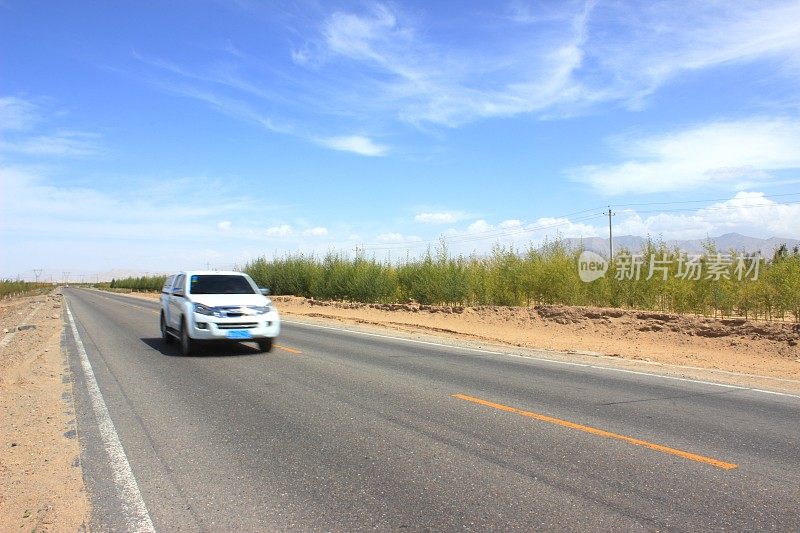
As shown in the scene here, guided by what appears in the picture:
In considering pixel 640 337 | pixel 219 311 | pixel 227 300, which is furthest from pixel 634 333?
pixel 219 311

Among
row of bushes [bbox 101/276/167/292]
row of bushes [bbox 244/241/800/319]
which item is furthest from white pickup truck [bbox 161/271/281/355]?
row of bushes [bbox 101/276/167/292]

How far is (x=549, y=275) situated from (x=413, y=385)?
15.7 metres

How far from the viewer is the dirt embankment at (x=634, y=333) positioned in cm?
1459

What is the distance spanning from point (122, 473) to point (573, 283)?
2026cm

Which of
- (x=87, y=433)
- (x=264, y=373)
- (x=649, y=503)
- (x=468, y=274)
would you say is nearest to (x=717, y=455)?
(x=649, y=503)

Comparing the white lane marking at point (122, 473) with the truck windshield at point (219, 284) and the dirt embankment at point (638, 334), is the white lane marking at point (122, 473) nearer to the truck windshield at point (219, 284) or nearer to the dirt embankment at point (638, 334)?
the truck windshield at point (219, 284)

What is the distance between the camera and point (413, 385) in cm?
991

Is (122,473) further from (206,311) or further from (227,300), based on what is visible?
(227,300)

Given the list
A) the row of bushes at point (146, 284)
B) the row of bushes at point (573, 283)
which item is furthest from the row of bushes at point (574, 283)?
the row of bushes at point (146, 284)

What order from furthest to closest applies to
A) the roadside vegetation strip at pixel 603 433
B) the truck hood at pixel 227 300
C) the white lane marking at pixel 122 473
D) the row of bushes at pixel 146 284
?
the row of bushes at pixel 146 284 < the truck hood at pixel 227 300 < the roadside vegetation strip at pixel 603 433 < the white lane marking at pixel 122 473

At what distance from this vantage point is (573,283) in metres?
23.7

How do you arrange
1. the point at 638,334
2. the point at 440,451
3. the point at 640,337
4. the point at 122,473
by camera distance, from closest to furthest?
1. the point at 122,473
2. the point at 440,451
3. the point at 640,337
4. the point at 638,334

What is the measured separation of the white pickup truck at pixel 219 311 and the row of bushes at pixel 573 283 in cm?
1362

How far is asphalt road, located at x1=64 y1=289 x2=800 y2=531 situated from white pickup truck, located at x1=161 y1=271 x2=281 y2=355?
2.04 metres
